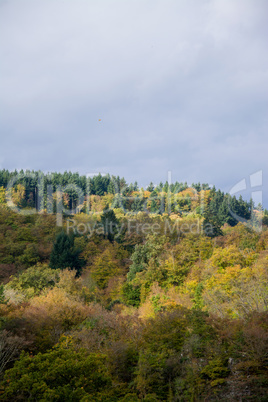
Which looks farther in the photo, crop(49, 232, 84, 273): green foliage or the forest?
crop(49, 232, 84, 273): green foliage

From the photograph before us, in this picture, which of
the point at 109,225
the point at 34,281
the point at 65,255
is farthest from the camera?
the point at 109,225

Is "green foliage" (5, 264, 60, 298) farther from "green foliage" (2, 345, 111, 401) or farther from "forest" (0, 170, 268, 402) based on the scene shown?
"green foliage" (2, 345, 111, 401)

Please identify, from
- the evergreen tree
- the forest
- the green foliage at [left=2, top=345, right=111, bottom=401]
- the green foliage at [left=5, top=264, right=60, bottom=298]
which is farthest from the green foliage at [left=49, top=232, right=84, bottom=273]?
the green foliage at [left=2, top=345, right=111, bottom=401]

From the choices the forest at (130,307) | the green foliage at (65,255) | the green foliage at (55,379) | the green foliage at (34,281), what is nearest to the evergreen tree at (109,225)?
the forest at (130,307)

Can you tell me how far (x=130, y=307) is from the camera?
32.1 metres

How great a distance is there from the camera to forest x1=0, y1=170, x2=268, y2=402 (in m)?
12.3

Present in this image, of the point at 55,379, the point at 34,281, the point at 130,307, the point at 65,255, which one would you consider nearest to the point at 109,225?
the point at 65,255

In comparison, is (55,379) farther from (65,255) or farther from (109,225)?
(109,225)

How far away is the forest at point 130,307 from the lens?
40.3 feet

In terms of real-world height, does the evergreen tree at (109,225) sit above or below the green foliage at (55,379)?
above

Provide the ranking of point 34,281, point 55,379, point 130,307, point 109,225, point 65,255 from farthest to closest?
→ point 109,225 → point 65,255 → point 130,307 → point 34,281 → point 55,379

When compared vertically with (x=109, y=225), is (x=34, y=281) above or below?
below

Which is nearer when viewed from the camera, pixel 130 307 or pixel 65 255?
pixel 130 307

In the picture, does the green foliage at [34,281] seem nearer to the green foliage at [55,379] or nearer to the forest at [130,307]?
the forest at [130,307]
